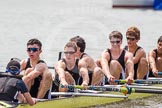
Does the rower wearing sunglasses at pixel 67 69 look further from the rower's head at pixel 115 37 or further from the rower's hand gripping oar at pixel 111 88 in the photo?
the rower's head at pixel 115 37

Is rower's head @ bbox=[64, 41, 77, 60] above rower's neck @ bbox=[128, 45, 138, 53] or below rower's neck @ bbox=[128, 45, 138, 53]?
below

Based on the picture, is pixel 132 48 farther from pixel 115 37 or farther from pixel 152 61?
pixel 115 37

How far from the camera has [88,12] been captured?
137ft

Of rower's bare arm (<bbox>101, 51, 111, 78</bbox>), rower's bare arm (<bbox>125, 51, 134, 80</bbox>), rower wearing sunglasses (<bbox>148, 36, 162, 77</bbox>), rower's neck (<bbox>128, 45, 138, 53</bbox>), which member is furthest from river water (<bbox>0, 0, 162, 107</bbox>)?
rower's bare arm (<bbox>125, 51, 134, 80</bbox>)

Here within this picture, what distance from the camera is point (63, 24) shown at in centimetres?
3200

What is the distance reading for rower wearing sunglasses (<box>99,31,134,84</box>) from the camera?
9.43m

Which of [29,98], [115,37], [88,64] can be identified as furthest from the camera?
[115,37]

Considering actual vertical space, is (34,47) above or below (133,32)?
below

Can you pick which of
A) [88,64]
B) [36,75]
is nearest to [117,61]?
[88,64]

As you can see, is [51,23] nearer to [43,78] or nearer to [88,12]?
[88,12]

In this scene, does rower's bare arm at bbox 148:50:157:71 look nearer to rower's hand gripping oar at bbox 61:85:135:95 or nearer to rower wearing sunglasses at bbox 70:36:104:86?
rower wearing sunglasses at bbox 70:36:104:86

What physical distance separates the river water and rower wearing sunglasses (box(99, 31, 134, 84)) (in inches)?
266

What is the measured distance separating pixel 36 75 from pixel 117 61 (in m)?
2.02

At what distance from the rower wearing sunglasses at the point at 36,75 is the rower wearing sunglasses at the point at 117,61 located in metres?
1.61
